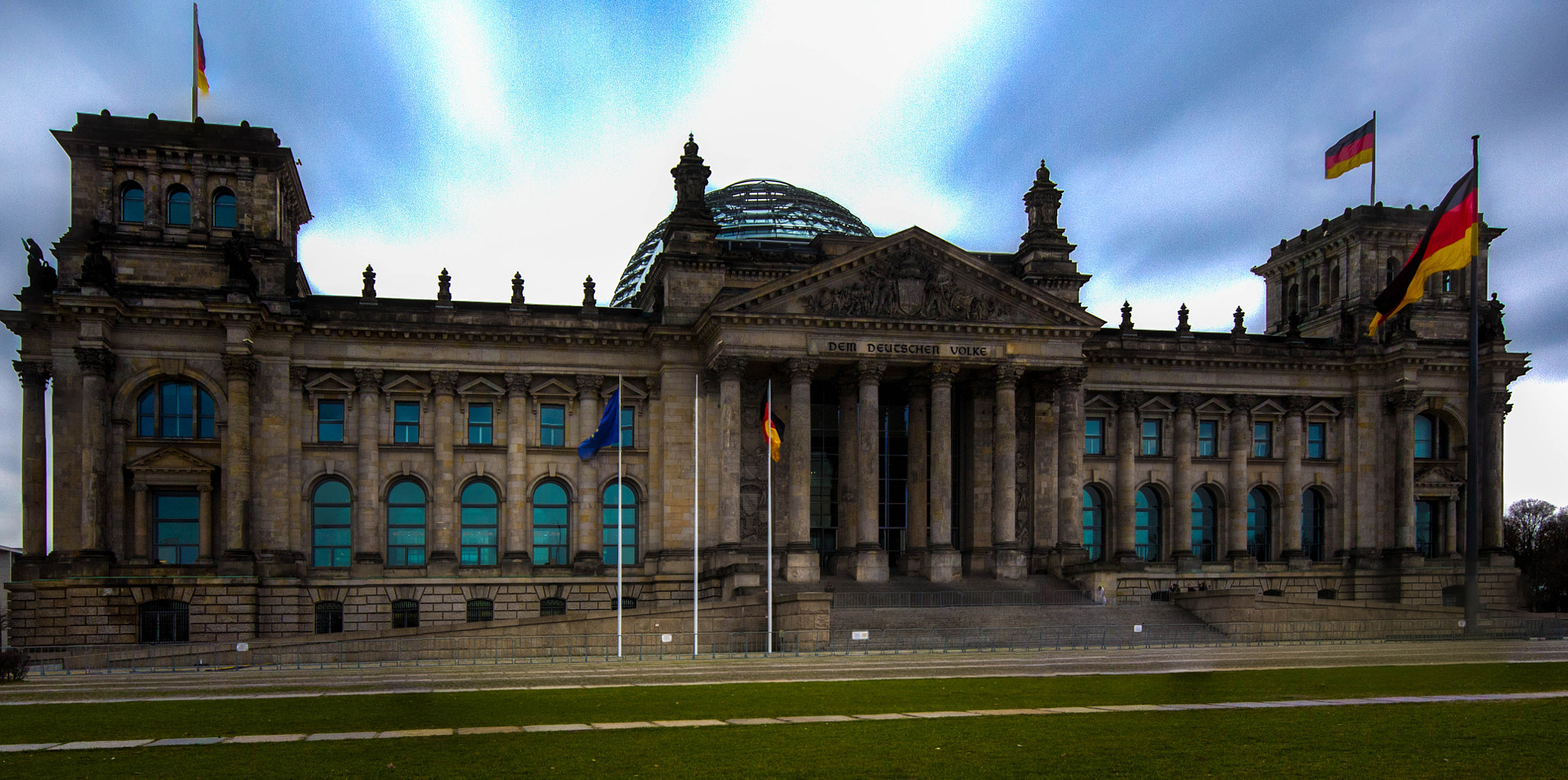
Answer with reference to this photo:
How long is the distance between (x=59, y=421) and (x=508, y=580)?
20.8 m

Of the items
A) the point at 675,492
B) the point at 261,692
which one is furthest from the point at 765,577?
the point at 261,692

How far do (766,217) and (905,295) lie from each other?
57.3ft

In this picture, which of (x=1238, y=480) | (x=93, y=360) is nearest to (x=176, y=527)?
(x=93, y=360)

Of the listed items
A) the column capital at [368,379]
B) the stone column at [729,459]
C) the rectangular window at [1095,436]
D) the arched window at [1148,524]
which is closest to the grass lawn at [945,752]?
the stone column at [729,459]

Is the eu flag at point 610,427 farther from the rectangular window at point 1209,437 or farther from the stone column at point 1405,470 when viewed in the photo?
the stone column at point 1405,470

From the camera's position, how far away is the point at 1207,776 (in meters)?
17.8

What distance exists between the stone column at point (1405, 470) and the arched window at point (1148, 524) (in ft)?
43.1

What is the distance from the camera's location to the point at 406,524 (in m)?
61.4

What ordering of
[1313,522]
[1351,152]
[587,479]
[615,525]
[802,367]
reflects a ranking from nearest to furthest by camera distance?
[802,367] → [587,479] → [615,525] → [1351,152] → [1313,522]

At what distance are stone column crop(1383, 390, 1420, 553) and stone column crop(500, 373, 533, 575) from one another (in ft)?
154

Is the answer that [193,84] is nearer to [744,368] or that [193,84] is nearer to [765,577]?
[744,368]

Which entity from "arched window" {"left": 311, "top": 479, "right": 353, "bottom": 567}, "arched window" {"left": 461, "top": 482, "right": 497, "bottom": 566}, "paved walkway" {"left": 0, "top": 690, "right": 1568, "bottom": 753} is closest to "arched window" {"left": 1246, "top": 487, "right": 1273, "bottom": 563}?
"arched window" {"left": 461, "top": 482, "right": 497, "bottom": 566}

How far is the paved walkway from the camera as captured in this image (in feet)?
72.6

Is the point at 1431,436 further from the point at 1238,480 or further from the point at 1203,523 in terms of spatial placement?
the point at 1203,523
